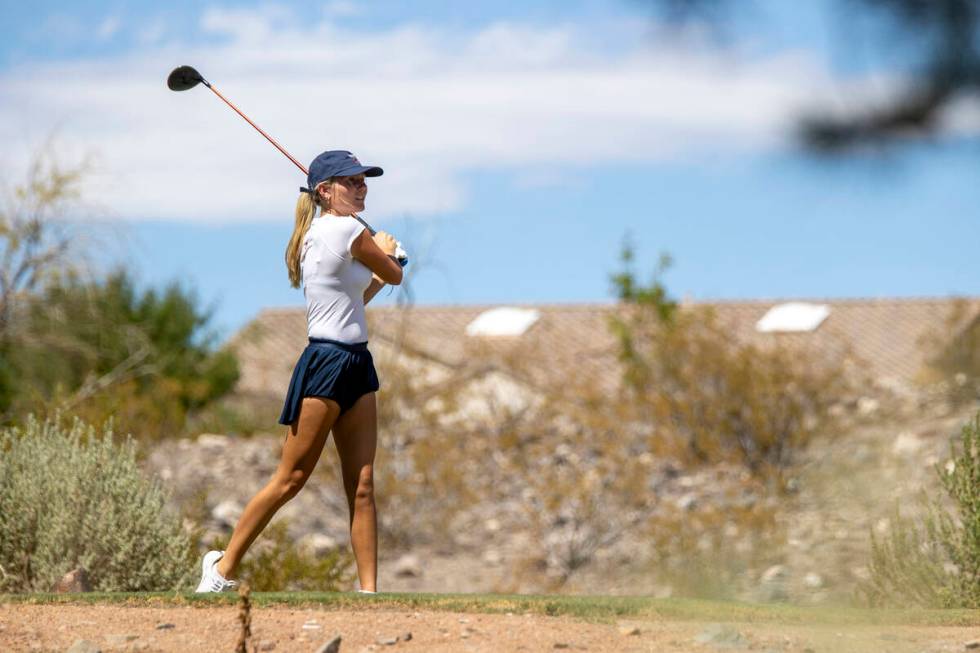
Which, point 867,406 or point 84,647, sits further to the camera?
point 867,406

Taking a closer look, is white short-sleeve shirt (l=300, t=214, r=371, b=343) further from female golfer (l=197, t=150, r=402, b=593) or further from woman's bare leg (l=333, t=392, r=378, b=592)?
woman's bare leg (l=333, t=392, r=378, b=592)

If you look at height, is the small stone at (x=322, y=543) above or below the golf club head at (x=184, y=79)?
below

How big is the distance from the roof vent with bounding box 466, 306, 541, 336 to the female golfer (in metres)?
35.7

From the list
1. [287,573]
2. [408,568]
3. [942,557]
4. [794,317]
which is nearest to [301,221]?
[942,557]

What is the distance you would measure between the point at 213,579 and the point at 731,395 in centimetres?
1629

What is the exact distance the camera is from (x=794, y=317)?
45.3m

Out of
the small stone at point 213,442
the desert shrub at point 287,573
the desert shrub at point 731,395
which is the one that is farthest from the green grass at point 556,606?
the small stone at point 213,442

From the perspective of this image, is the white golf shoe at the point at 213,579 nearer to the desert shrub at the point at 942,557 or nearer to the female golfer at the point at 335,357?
the female golfer at the point at 335,357

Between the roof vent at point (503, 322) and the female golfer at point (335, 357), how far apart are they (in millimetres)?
35671

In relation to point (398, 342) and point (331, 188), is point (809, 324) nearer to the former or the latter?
point (398, 342)

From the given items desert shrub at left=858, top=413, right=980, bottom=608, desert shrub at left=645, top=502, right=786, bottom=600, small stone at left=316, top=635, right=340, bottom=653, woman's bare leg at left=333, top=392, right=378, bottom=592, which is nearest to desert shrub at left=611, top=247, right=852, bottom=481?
desert shrub at left=645, top=502, right=786, bottom=600

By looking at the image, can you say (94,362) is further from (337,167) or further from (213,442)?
(337,167)

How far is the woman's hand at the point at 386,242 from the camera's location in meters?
7.83

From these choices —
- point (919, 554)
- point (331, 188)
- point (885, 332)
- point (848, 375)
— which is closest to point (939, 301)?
point (885, 332)
